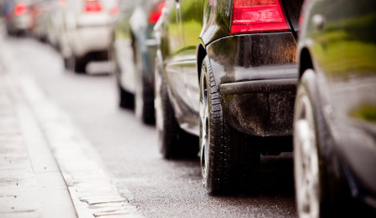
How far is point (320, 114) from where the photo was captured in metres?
3.94

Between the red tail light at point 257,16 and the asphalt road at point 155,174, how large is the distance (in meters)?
1.07

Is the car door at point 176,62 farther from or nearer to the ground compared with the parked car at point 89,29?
farther from the ground

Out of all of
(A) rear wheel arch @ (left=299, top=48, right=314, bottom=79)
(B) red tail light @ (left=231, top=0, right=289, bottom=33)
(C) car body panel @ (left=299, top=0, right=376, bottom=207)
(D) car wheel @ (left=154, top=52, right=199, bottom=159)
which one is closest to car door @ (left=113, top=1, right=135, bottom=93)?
(D) car wheel @ (left=154, top=52, right=199, bottom=159)

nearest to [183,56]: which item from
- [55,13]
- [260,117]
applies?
[260,117]

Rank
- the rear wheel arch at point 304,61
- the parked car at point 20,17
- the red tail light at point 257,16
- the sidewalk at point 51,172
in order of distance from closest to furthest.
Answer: the rear wheel arch at point 304,61 < the red tail light at point 257,16 < the sidewalk at point 51,172 < the parked car at point 20,17

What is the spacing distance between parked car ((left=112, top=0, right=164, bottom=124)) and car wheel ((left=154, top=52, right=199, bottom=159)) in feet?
5.86

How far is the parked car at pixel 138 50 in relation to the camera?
10086 millimetres

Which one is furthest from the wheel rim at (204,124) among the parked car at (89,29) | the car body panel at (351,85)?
the parked car at (89,29)

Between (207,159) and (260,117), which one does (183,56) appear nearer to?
→ (207,159)

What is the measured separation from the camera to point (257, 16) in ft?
18.0

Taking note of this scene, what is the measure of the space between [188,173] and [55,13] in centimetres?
1706

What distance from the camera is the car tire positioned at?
386 cm

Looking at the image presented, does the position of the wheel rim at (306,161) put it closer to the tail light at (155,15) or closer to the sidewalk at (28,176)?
the sidewalk at (28,176)

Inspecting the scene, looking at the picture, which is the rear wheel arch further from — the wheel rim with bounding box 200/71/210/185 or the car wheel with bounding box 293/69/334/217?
the wheel rim with bounding box 200/71/210/185
